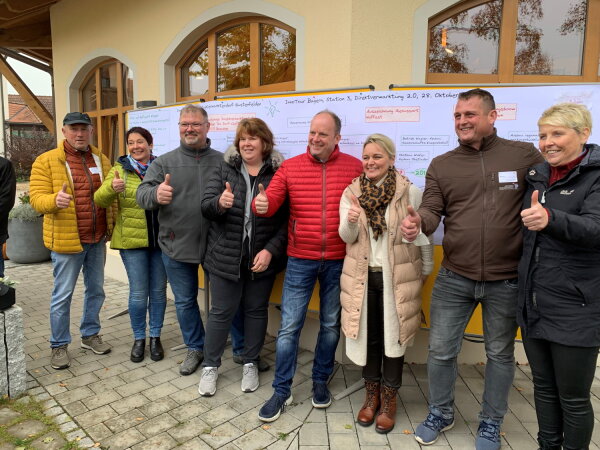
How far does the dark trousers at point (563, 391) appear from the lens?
211cm

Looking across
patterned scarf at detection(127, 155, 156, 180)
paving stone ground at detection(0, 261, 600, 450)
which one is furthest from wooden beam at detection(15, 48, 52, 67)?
paving stone ground at detection(0, 261, 600, 450)

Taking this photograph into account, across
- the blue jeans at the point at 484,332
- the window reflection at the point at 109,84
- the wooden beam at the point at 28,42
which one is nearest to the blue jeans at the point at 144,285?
the blue jeans at the point at 484,332

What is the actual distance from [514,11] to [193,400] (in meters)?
3.90

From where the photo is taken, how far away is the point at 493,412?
2.61 meters

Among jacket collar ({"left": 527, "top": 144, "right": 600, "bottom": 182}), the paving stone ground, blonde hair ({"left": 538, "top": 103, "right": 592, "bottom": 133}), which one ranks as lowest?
the paving stone ground

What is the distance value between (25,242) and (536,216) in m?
7.52

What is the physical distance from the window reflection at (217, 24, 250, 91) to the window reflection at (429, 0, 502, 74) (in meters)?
1.95

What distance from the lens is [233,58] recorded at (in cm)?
491

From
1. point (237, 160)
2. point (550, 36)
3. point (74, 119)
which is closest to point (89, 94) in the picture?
point (74, 119)

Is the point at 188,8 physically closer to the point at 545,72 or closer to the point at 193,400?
the point at 545,72

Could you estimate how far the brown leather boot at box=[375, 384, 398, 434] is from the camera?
9.11ft

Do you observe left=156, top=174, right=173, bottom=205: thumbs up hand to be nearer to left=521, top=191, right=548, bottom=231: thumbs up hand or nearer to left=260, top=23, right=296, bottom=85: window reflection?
left=260, top=23, right=296, bottom=85: window reflection

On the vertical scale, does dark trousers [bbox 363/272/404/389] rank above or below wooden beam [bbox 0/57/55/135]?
below

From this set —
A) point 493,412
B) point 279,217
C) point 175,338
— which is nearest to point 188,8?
point 279,217
